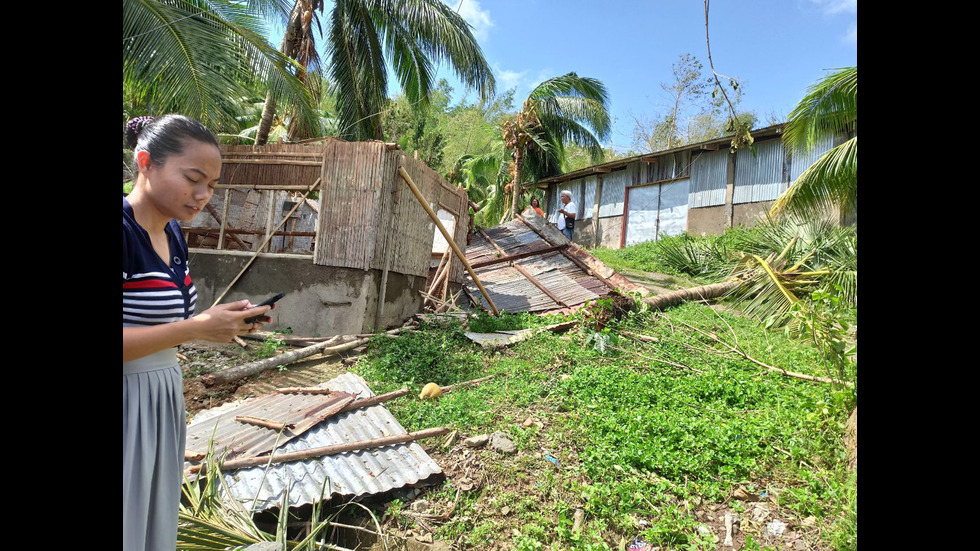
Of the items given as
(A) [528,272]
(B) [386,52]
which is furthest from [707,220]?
(B) [386,52]

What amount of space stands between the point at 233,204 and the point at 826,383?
34.4ft

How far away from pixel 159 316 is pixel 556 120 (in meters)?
19.6

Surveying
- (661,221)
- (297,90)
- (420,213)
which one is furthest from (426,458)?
(661,221)

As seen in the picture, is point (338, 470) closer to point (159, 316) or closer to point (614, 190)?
point (159, 316)

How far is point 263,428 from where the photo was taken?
4340mm

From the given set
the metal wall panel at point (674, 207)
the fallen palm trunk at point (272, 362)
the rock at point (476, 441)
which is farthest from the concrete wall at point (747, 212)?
the rock at point (476, 441)

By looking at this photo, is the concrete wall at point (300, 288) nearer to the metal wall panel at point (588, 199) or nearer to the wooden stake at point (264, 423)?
the wooden stake at point (264, 423)

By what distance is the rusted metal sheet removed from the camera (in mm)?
3961

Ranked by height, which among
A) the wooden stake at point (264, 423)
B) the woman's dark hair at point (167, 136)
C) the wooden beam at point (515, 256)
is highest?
the wooden beam at point (515, 256)

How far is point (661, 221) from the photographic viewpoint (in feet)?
54.2

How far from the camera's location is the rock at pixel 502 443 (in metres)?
4.18

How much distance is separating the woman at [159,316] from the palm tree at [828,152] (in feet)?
25.8

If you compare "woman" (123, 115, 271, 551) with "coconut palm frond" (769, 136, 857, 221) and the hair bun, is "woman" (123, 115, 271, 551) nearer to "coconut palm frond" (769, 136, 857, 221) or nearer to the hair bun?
the hair bun

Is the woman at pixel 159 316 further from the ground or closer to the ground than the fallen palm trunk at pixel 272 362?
further from the ground
